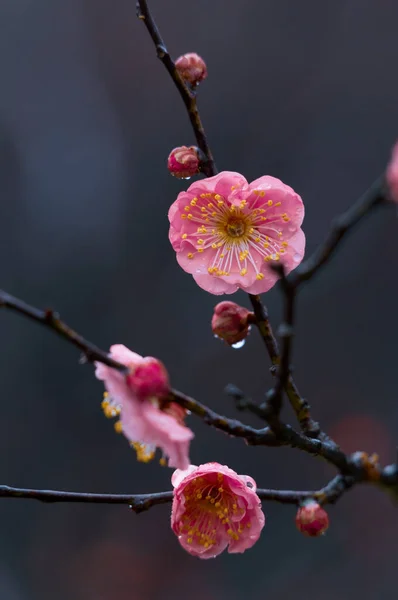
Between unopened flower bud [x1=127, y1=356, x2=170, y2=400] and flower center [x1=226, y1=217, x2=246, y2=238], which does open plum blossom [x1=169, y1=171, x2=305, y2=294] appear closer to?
flower center [x1=226, y1=217, x2=246, y2=238]

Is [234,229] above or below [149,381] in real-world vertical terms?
above

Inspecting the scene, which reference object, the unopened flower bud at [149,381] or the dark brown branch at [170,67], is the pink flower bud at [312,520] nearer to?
the unopened flower bud at [149,381]

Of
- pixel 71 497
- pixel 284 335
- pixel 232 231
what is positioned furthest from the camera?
pixel 232 231

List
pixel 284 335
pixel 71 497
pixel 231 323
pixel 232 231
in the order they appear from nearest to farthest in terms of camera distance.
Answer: pixel 284 335, pixel 71 497, pixel 231 323, pixel 232 231

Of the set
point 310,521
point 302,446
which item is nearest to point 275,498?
point 310,521

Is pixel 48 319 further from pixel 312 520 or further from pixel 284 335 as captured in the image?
pixel 312 520

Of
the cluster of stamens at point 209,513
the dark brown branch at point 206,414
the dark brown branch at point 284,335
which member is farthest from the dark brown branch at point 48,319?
the cluster of stamens at point 209,513

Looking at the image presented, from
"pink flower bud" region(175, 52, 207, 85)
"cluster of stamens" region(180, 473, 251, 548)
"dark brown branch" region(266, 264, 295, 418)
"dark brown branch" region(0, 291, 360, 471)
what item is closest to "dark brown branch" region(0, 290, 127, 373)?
"dark brown branch" region(0, 291, 360, 471)

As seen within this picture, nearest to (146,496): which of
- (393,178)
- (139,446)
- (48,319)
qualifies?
(139,446)
